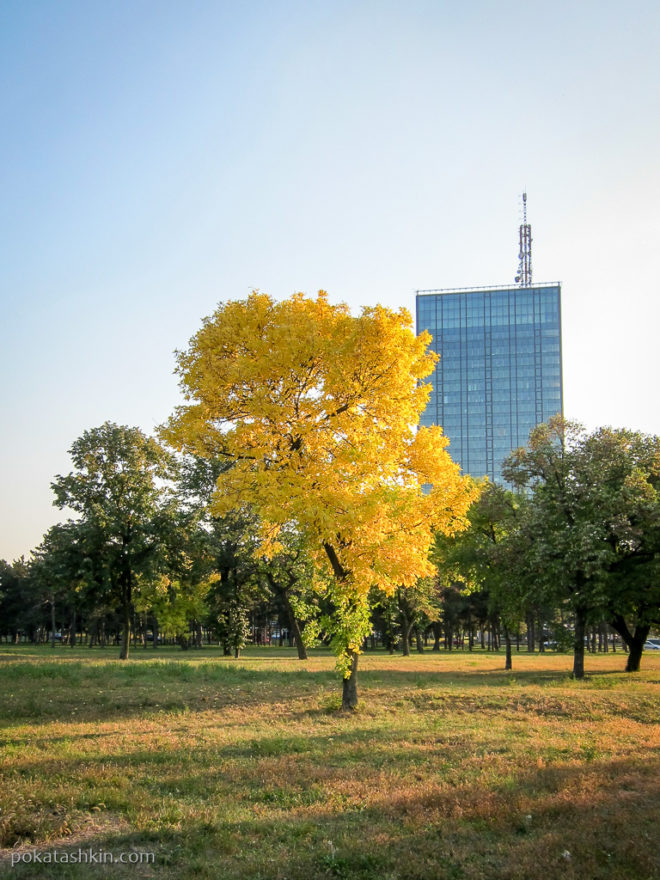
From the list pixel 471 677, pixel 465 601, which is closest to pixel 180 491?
pixel 471 677

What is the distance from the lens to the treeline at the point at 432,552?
31781 millimetres

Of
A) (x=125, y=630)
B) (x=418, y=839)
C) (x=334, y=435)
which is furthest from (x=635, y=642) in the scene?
(x=418, y=839)

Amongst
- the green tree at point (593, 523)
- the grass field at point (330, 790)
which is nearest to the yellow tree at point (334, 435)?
the grass field at point (330, 790)

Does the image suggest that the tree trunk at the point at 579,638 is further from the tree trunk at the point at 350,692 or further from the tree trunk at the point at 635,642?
the tree trunk at the point at 350,692

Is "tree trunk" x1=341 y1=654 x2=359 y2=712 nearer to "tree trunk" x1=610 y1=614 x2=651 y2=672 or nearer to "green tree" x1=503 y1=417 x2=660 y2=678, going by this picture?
"green tree" x1=503 y1=417 x2=660 y2=678

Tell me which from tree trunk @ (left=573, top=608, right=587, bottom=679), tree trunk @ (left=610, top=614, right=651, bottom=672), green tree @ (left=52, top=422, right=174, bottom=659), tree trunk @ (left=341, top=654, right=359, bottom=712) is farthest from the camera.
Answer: green tree @ (left=52, top=422, right=174, bottom=659)

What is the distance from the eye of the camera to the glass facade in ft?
626

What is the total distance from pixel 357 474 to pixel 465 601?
72945 millimetres

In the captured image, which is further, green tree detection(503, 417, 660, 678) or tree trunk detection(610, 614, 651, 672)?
tree trunk detection(610, 614, 651, 672)

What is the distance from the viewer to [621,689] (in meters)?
26.6

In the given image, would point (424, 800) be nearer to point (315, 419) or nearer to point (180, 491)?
point (315, 419)

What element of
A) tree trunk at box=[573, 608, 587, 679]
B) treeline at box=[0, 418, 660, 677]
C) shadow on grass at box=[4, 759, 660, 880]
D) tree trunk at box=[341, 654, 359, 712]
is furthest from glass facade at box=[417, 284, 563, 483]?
shadow on grass at box=[4, 759, 660, 880]

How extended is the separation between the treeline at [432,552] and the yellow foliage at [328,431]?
2013mm

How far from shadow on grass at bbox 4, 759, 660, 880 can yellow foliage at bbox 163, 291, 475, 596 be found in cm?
882
